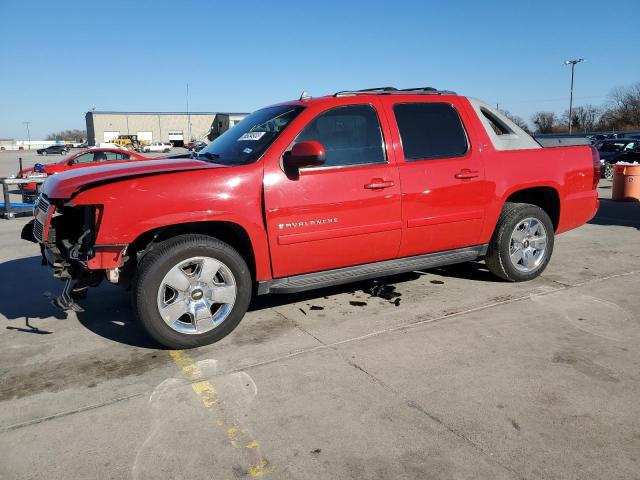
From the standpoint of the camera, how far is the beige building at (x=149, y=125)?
86.6m

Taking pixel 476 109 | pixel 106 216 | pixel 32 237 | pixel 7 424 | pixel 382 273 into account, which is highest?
pixel 476 109

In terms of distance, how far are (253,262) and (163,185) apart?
0.91 meters

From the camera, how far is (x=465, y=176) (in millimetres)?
4688

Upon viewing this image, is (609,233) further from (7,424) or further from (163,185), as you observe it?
(7,424)

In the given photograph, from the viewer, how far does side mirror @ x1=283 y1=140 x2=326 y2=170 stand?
3756 millimetres

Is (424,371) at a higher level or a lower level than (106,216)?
lower

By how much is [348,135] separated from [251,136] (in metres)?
0.82

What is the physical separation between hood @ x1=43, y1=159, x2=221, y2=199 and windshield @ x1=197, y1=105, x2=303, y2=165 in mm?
229

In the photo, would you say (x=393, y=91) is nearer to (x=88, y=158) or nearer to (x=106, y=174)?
(x=106, y=174)

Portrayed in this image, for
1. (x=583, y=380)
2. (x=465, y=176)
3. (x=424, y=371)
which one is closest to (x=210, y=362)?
(x=424, y=371)

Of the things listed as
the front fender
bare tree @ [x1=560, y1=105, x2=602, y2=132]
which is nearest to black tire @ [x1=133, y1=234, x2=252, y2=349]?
the front fender

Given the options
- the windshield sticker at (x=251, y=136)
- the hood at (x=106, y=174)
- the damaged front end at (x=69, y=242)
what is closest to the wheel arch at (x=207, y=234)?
the damaged front end at (x=69, y=242)

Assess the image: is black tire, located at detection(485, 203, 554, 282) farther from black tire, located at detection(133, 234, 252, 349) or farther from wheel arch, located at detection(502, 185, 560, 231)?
black tire, located at detection(133, 234, 252, 349)

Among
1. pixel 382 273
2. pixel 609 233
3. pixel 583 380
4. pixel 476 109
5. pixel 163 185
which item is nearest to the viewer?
pixel 583 380
